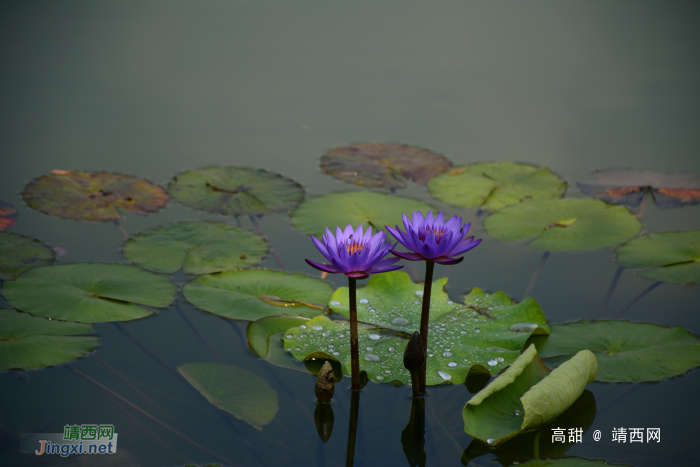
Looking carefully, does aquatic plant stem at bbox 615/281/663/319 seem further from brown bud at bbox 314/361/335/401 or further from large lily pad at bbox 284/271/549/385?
brown bud at bbox 314/361/335/401

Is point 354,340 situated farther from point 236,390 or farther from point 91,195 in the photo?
point 91,195

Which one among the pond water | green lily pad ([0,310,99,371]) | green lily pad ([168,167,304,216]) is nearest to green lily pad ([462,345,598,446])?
the pond water

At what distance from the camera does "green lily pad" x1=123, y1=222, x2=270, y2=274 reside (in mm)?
2127

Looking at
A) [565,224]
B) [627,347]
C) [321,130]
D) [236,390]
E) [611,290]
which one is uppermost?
[321,130]

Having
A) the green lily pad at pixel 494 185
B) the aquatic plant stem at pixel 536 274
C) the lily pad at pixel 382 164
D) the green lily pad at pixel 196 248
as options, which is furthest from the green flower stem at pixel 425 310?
the lily pad at pixel 382 164

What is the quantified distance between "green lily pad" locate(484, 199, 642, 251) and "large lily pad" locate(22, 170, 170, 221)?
5.48 feet

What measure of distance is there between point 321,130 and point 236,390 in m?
2.27

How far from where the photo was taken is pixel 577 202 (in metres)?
2.60

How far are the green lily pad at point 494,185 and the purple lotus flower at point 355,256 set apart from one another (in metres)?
1.42

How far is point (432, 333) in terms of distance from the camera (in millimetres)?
1729

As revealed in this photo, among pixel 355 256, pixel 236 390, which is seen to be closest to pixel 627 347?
pixel 355 256

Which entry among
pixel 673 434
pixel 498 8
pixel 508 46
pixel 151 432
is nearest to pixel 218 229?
pixel 151 432

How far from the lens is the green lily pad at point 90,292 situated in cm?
182

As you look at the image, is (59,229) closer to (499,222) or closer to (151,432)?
(151,432)
